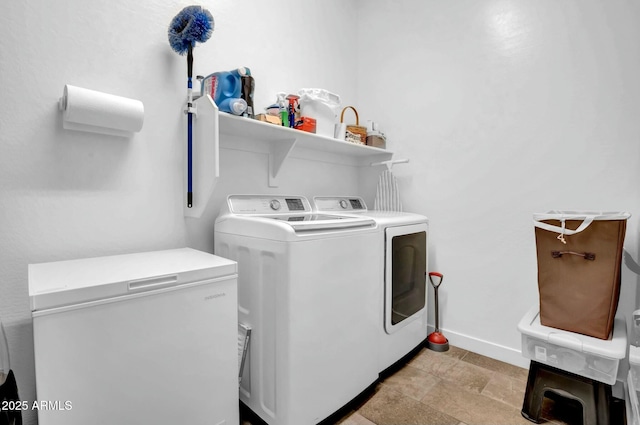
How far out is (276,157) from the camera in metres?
2.07

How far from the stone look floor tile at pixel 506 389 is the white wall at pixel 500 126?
0.22m

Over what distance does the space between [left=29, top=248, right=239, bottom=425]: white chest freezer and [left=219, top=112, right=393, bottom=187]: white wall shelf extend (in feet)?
2.53

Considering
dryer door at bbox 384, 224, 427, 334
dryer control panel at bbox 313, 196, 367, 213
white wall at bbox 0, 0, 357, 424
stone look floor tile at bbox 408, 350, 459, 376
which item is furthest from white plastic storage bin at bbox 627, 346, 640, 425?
white wall at bbox 0, 0, 357, 424

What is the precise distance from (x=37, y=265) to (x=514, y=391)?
2390 millimetres

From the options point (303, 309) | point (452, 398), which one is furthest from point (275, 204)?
point (452, 398)

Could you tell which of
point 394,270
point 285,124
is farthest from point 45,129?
point 394,270

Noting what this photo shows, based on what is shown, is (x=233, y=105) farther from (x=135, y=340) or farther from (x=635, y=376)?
(x=635, y=376)

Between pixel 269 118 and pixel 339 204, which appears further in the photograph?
pixel 339 204

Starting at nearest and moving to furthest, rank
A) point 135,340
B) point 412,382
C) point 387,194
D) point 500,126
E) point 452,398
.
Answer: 1. point 135,340
2. point 452,398
3. point 412,382
4. point 500,126
5. point 387,194

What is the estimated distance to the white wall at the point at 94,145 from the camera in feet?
3.93

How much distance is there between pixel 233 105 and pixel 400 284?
4.67 ft

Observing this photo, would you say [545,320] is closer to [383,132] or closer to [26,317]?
[383,132]

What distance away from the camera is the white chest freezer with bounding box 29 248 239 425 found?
2.91 ft

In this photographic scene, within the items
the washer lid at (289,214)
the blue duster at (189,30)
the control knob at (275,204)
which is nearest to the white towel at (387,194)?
the washer lid at (289,214)
